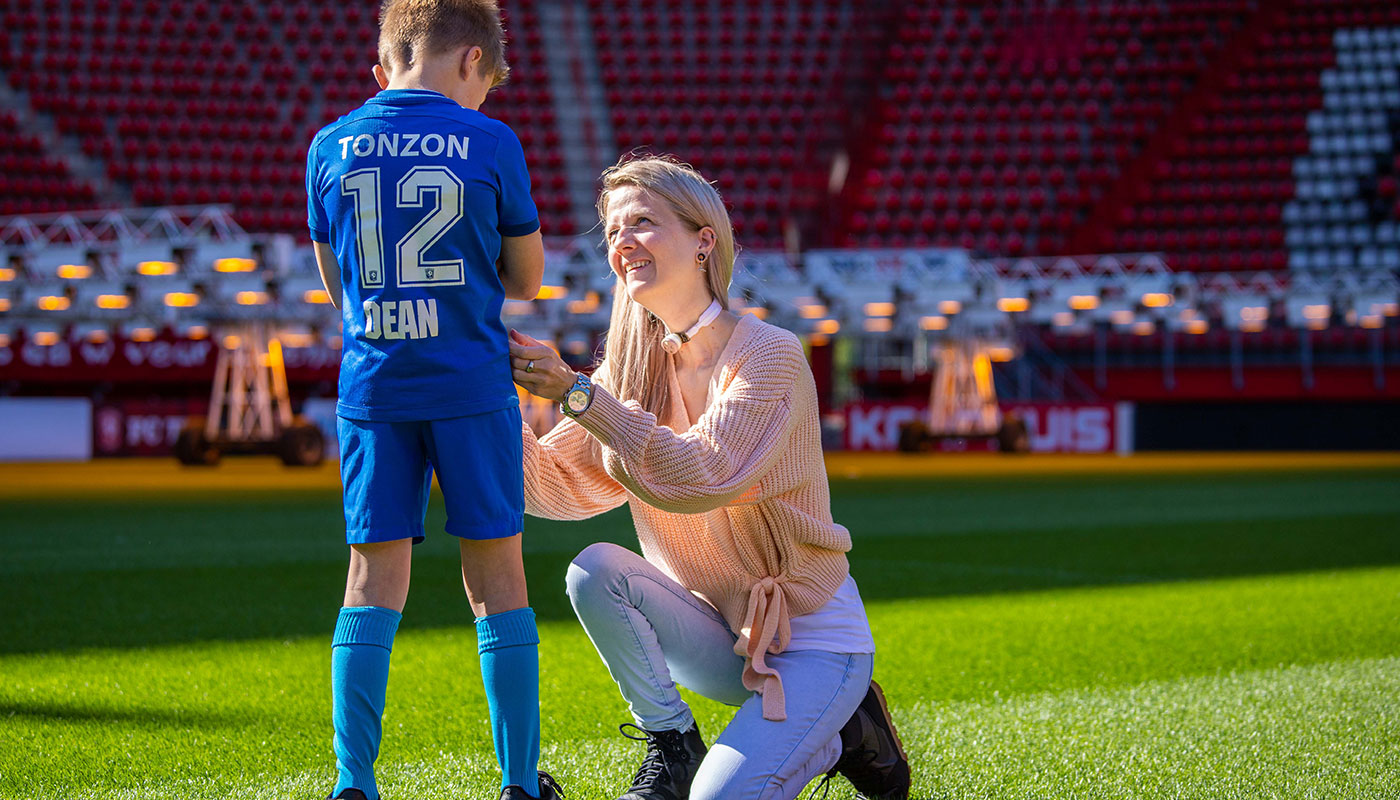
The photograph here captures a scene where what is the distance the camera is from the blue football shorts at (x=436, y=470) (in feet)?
7.88

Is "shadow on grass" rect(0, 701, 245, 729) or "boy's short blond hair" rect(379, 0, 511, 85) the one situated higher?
"boy's short blond hair" rect(379, 0, 511, 85)

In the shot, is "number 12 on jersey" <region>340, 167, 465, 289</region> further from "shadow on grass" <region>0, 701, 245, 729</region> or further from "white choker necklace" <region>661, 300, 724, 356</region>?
"shadow on grass" <region>0, 701, 245, 729</region>

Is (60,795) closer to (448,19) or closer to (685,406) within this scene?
(685,406)

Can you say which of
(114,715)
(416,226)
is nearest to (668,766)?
(416,226)

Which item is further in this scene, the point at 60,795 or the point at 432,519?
the point at 432,519

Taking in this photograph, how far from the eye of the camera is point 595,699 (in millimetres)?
3781

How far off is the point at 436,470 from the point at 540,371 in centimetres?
28

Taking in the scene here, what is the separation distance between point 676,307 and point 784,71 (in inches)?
1249

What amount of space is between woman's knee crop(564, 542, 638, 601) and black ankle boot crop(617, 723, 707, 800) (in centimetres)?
30

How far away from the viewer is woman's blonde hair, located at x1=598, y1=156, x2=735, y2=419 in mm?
2588

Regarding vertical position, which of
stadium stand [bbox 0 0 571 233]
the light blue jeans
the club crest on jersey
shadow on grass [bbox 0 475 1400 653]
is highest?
stadium stand [bbox 0 0 571 233]

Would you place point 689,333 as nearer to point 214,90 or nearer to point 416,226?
point 416,226

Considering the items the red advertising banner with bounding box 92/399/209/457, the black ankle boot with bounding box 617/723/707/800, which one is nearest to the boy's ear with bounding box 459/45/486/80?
the black ankle boot with bounding box 617/723/707/800

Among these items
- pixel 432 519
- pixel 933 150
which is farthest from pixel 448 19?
pixel 933 150
